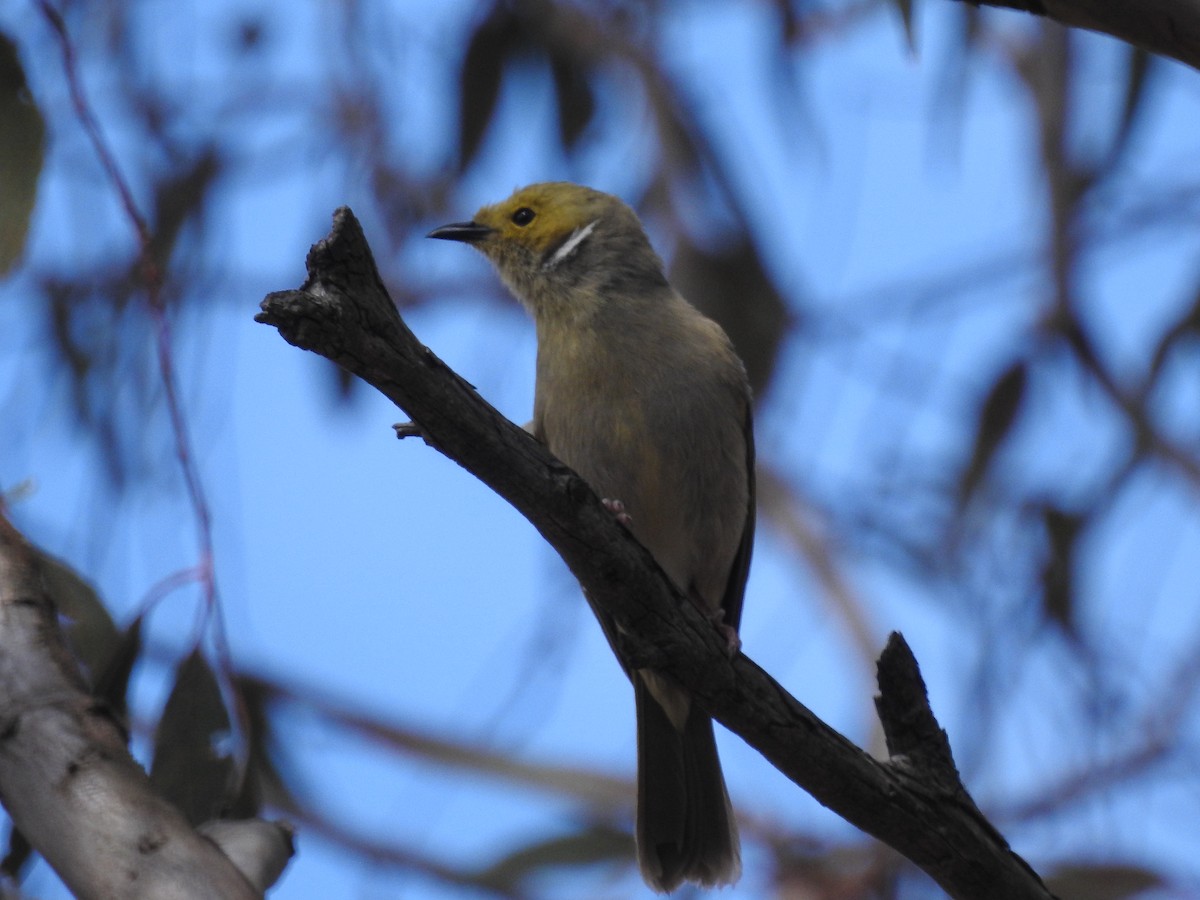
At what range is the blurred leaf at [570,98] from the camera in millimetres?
5504

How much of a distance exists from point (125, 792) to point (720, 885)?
2.08m

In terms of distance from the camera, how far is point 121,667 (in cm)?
358

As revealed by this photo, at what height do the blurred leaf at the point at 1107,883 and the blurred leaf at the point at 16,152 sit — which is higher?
the blurred leaf at the point at 1107,883

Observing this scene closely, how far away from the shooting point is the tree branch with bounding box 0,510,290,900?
2.51m

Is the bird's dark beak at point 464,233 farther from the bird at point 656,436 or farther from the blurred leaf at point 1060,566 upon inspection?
the blurred leaf at point 1060,566

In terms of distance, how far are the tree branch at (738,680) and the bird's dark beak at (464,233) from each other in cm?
214

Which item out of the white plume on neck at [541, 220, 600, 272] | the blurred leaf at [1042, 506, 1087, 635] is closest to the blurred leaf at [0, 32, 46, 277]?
the white plume on neck at [541, 220, 600, 272]

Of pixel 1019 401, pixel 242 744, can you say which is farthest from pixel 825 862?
pixel 242 744

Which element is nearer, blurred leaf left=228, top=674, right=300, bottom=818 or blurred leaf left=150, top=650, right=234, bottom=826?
blurred leaf left=150, top=650, right=234, bottom=826

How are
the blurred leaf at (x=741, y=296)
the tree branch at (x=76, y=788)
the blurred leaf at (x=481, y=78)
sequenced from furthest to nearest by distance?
the blurred leaf at (x=741, y=296) < the blurred leaf at (x=481, y=78) < the tree branch at (x=76, y=788)

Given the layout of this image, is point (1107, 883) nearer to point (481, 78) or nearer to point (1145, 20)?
point (1145, 20)

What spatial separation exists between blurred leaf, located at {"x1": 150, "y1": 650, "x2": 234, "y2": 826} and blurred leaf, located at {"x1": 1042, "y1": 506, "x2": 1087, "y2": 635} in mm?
3087

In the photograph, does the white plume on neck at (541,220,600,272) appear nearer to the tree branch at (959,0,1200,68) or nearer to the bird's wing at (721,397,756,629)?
the bird's wing at (721,397,756,629)

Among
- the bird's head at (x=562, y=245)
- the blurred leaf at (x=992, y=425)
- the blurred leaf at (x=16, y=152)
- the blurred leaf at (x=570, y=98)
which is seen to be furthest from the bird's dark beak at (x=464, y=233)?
the blurred leaf at (x=992, y=425)
